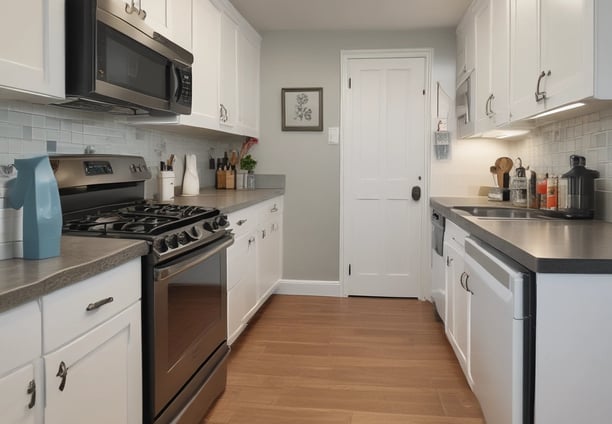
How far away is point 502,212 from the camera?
9.89 feet

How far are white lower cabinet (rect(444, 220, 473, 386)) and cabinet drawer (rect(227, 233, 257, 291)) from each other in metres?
1.26

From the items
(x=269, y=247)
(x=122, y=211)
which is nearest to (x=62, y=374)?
(x=122, y=211)

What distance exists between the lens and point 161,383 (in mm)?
1725

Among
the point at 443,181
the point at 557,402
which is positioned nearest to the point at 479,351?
the point at 557,402

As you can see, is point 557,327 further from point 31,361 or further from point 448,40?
point 448,40

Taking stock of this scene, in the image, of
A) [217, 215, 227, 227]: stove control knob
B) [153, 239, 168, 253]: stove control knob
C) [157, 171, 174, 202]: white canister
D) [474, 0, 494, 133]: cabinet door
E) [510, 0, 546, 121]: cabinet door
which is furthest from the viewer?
[474, 0, 494, 133]: cabinet door

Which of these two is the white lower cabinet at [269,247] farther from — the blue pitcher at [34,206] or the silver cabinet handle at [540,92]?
the blue pitcher at [34,206]

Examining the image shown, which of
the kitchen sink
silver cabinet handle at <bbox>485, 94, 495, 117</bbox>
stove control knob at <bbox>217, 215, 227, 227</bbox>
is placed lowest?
stove control knob at <bbox>217, 215, 227, 227</bbox>

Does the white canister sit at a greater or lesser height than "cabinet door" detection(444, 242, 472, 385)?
greater

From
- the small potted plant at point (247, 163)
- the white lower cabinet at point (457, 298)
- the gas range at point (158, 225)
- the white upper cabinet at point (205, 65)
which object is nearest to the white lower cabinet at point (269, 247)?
the small potted plant at point (247, 163)

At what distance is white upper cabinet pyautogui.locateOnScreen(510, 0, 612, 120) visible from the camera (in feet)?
5.57

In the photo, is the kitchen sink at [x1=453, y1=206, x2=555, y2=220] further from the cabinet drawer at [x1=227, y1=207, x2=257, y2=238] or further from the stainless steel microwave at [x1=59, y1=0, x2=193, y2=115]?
the stainless steel microwave at [x1=59, y1=0, x2=193, y2=115]

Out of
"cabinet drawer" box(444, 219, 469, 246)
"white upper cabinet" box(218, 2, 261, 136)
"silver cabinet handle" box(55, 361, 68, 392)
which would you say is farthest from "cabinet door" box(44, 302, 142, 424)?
"white upper cabinet" box(218, 2, 261, 136)

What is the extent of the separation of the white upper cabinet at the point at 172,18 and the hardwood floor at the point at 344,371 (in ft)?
6.04
